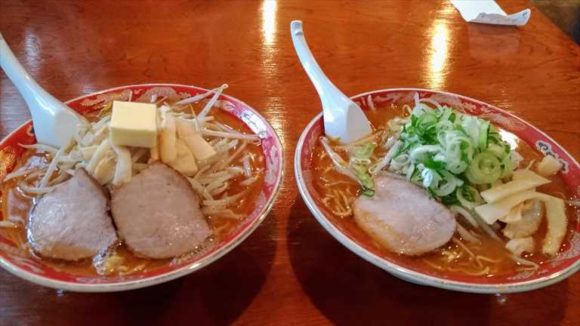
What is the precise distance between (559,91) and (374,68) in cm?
57

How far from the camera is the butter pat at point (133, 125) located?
843 mm

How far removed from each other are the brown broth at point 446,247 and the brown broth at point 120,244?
0.13 metres

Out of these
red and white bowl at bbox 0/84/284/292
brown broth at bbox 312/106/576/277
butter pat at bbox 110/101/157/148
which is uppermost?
butter pat at bbox 110/101/157/148

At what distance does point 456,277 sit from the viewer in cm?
74

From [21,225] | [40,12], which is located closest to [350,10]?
[40,12]

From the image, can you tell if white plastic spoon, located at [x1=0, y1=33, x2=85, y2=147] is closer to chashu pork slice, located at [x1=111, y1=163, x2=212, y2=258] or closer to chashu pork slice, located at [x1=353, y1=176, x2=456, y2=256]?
chashu pork slice, located at [x1=111, y1=163, x2=212, y2=258]

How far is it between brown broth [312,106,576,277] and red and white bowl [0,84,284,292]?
101 millimetres

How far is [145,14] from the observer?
5.49ft

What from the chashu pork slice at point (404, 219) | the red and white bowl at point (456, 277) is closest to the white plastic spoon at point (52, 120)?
the red and white bowl at point (456, 277)

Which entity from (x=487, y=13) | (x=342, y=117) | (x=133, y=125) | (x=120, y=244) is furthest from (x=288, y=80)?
(x=487, y=13)

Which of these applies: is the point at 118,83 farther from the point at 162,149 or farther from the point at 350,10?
the point at 350,10

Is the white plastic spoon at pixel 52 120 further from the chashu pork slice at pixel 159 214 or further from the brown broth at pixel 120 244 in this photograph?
the chashu pork slice at pixel 159 214

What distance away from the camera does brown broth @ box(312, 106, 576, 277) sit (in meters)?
0.79

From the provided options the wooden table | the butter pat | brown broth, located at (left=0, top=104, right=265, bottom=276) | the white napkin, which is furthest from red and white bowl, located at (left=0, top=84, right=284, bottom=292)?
the white napkin
